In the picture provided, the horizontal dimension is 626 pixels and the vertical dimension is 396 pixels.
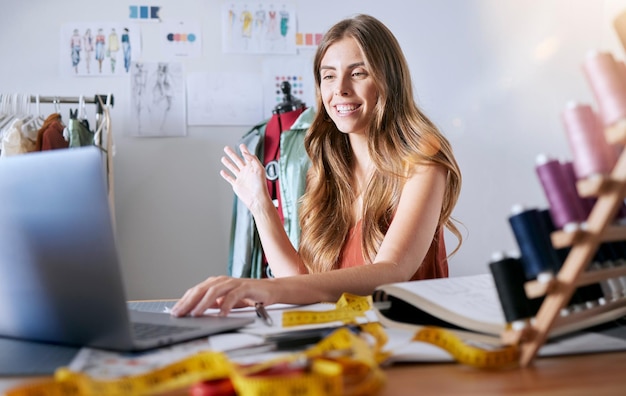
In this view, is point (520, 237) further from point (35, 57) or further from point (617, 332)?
point (35, 57)

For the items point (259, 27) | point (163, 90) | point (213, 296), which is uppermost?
point (259, 27)

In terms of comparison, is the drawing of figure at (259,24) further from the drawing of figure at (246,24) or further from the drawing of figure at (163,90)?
the drawing of figure at (163,90)

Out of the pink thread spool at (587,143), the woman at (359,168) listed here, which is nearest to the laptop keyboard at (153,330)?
the pink thread spool at (587,143)

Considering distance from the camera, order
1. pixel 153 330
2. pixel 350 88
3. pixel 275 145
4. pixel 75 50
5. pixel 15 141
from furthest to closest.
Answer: pixel 75 50 → pixel 275 145 → pixel 15 141 → pixel 350 88 → pixel 153 330

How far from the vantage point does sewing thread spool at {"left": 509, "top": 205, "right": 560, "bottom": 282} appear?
63 cm

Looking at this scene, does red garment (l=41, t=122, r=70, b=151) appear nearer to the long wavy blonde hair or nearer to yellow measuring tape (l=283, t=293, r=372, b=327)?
the long wavy blonde hair

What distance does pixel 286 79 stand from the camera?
325 cm

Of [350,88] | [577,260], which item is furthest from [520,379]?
[350,88]

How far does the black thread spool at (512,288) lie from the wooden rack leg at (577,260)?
2cm

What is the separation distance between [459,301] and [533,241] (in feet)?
0.74

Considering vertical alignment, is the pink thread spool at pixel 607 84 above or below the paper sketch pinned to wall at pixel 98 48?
below

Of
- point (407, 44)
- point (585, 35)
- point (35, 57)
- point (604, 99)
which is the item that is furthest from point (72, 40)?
point (604, 99)

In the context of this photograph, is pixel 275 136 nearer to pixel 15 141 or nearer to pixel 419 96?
pixel 419 96

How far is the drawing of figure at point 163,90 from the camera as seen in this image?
10.3 feet
